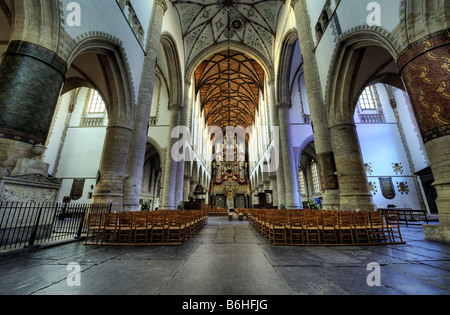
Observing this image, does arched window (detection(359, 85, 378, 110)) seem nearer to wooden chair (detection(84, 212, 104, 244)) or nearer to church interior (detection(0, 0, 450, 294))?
church interior (detection(0, 0, 450, 294))

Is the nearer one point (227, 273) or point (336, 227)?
point (227, 273)

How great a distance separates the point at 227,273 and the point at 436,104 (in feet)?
19.4

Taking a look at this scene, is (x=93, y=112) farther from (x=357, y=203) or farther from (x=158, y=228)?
(x=357, y=203)

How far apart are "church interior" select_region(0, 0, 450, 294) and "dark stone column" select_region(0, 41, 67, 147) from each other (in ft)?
0.08

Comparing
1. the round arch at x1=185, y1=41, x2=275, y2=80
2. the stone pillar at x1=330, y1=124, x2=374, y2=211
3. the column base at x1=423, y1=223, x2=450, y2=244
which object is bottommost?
the column base at x1=423, y1=223, x2=450, y2=244

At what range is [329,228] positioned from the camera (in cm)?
431

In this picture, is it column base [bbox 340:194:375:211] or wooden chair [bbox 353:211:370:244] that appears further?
column base [bbox 340:194:375:211]

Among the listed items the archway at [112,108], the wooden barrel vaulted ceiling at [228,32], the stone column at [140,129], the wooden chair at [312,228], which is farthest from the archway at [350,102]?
the wooden barrel vaulted ceiling at [228,32]

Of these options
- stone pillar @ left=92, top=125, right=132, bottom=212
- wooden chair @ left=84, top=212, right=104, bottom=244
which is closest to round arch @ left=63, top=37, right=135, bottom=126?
stone pillar @ left=92, top=125, right=132, bottom=212

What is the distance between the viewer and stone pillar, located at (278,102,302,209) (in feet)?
41.5

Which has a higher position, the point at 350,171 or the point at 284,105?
the point at 284,105

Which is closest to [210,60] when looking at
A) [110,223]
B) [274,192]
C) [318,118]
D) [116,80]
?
[116,80]

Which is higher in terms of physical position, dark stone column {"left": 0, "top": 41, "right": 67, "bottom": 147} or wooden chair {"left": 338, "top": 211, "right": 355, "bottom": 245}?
dark stone column {"left": 0, "top": 41, "right": 67, "bottom": 147}
